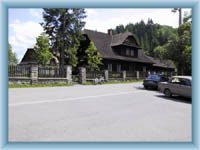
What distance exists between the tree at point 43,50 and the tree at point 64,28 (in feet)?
9.18

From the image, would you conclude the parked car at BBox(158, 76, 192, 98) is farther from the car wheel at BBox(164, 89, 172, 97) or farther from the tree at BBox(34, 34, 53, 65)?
the tree at BBox(34, 34, 53, 65)

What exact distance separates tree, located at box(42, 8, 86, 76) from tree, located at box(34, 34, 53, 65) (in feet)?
9.18

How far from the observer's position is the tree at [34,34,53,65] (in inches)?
1450

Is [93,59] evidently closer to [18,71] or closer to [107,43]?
[107,43]

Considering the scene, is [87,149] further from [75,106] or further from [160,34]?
A: [160,34]

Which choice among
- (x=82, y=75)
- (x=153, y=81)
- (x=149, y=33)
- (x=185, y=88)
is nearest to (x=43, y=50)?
(x=82, y=75)

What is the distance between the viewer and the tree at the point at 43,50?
Result: 36.8m

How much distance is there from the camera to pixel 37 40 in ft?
126

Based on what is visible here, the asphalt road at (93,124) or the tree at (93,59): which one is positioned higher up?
the tree at (93,59)

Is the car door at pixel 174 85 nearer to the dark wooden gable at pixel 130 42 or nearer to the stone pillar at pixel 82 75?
the stone pillar at pixel 82 75

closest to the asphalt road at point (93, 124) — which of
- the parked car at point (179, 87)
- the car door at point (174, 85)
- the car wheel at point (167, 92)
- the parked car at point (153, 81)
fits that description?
the parked car at point (179, 87)

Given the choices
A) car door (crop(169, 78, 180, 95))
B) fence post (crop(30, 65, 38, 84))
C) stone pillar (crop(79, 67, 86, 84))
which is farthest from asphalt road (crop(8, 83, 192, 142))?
stone pillar (crop(79, 67, 86, 84))

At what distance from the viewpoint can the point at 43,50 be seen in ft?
123
